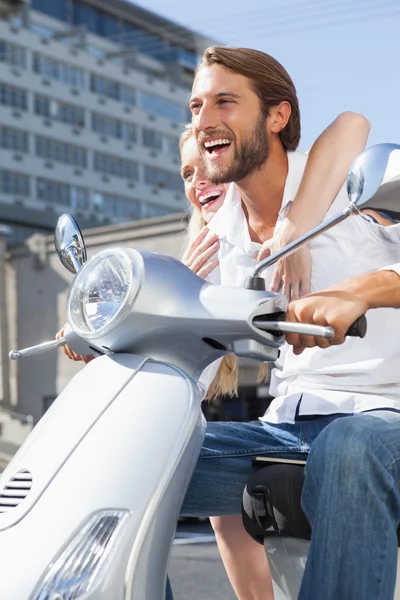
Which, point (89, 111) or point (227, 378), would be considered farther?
point (89, 111)

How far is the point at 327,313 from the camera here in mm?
1436

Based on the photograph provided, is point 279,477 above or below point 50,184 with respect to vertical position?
below

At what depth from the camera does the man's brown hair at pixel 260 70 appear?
1.98 meters

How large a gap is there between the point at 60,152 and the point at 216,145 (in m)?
48.5

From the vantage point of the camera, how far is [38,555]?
134cm

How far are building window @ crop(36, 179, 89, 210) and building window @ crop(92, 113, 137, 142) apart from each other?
357cm

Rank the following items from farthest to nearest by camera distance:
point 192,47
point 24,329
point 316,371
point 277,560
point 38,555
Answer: point 192,47 → point 24,329 → point 316,371 → point 277,560 → point 38,555

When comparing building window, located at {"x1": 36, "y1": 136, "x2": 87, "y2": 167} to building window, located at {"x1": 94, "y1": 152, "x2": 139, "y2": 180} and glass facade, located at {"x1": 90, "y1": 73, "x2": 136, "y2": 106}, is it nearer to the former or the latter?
building window, located at {"x1": 94, "y1": 152, "x2": 139, "y2": 180}

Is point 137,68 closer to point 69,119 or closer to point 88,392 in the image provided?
point 69,119

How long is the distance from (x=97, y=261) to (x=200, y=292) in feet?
0.52

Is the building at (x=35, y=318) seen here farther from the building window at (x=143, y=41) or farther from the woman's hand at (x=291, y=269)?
the building window at (x=143, y=41)

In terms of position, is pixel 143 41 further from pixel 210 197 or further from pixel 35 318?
pixel 210 197

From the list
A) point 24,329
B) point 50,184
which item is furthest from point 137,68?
point 24,329

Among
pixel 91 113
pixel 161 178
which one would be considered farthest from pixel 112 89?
pixel 161 178
